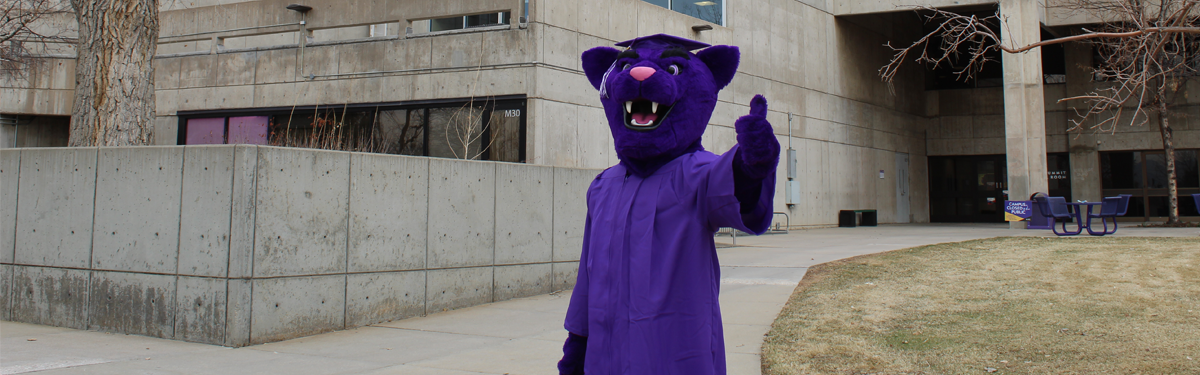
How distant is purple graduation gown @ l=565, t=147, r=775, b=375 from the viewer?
103 inches

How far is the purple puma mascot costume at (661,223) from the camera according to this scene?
8.29 ft

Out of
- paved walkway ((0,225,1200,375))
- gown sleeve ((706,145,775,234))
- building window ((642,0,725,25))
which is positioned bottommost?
paved walkway ((0,225,1200,375))

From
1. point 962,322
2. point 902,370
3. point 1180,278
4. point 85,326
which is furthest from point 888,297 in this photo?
point 85,326

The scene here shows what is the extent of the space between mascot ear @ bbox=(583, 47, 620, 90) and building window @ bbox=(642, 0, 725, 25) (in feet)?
45.1

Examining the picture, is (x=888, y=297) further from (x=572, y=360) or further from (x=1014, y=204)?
(x=1014, y=204)

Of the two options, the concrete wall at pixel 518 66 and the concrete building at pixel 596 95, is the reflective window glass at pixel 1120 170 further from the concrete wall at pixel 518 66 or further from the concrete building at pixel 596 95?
the concrete wall at pixel 518 66

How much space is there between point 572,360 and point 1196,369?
426cm

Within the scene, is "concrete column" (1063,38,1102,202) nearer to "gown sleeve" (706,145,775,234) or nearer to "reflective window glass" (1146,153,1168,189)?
"reflective window glass" (1146,153,1168,189)

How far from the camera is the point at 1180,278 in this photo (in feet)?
27.1

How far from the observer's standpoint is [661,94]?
287cm

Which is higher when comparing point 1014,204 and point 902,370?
point 1014,204

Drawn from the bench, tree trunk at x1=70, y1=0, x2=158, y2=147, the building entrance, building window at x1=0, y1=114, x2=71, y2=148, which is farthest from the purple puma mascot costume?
the building entrance

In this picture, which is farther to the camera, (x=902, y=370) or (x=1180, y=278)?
(x=1180, y=278)

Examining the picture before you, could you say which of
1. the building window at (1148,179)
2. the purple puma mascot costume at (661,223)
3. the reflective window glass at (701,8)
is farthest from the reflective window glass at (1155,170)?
the purple puma mascot costume at (661,223)
